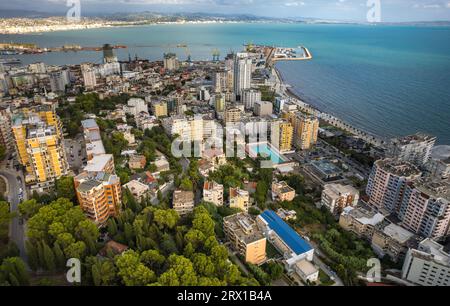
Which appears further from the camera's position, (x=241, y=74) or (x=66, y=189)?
(x=241, y=74)

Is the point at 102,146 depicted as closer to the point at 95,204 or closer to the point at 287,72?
the point at 95,204

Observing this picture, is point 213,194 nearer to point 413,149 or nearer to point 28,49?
point 413,149

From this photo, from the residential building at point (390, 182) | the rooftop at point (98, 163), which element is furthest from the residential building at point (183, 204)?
the residential building at point (390, 182)

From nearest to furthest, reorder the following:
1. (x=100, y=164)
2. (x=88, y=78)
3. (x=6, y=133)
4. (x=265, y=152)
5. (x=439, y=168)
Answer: (x=100, y=164), (x=439, y=168), (x=6, y=133), (x=265, y=152), (x=88, y=78)

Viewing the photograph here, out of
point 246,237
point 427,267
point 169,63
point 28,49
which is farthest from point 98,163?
point 28,49

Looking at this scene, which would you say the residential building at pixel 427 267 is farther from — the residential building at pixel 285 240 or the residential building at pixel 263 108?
the residential building at pixel 263 108

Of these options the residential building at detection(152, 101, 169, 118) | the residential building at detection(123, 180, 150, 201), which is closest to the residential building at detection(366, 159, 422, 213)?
the residential building at detection(123, 180, 150, 201)

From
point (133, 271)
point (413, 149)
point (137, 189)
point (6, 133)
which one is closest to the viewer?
point (133, 271)
